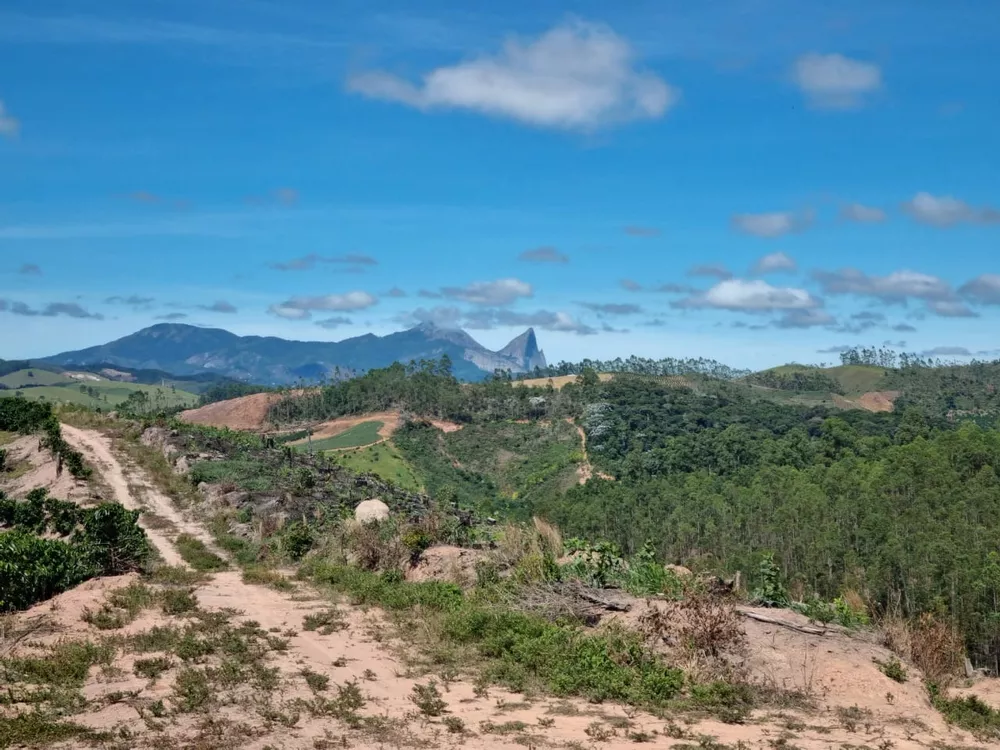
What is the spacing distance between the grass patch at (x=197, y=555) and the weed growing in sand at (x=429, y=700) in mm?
9808

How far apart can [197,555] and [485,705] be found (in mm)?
12314

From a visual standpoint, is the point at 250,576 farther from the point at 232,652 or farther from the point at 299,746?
the point at 299,746

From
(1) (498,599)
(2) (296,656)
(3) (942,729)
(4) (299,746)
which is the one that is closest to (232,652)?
(2) (296,656)

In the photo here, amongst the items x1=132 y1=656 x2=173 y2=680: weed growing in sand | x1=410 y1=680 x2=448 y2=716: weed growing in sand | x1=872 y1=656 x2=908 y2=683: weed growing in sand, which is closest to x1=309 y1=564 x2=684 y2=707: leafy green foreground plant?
x1=410 y1=680 x2=448 y2=716: weed growing in sand

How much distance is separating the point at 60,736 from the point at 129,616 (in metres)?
5.30

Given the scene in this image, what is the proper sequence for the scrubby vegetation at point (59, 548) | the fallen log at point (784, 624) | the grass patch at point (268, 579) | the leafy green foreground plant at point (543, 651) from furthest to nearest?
Result: 1. the grass patch at point (268, 579)
2. the scrubby vegetation at point (59, 548)
3. the fallen log at point (784, 624)
4. the leafy green foreground plant at point (543, 651)

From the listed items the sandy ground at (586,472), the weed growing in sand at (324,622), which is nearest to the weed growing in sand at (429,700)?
the weed growing in sand at (324,622)

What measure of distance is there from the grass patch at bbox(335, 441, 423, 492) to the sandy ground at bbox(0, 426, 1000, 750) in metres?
45.5

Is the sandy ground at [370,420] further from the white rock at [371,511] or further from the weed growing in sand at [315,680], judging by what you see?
the weed growing in sand at [315,680]

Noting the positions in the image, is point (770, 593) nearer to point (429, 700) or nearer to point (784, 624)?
point (784, 624)

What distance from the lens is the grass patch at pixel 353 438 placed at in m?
72.9

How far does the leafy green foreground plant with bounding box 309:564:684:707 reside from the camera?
10.9 m

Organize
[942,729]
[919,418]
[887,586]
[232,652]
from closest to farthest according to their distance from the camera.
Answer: [942,729] < [232,652] < [887,586] < [919,418]

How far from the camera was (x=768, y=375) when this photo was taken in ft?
481
